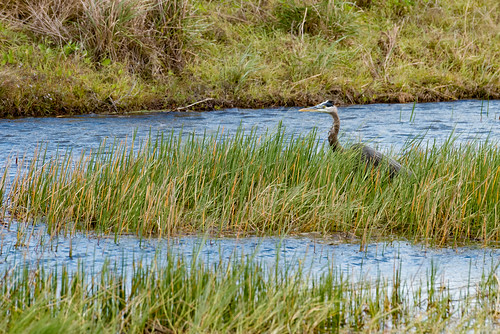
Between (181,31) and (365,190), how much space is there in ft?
28.4

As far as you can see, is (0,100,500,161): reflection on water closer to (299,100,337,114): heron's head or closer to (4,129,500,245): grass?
(299,100,337,114): heron's head

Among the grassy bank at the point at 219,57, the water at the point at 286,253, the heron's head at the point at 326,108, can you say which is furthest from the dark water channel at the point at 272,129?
the grassy bank at the point at 219,57

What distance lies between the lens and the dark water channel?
5039mm

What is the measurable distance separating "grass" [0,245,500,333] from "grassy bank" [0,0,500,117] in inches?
333

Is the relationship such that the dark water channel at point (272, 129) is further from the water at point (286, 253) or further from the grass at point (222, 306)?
A: the grass at point (222, 306)

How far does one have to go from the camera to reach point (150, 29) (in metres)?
13.4

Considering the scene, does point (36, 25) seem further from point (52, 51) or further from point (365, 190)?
point (365, 190)

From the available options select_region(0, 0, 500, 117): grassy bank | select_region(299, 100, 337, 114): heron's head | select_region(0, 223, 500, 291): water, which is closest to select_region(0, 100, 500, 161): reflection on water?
select_region(0, 0, 500, 117): grassy bank

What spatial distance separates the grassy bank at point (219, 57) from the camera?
40.9 feet

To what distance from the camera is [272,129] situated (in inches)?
389

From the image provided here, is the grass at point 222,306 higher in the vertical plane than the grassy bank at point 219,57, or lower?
higher

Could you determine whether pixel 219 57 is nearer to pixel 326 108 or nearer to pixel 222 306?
pixel 326 108

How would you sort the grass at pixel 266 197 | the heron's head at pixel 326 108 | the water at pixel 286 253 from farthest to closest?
the heron's head at pixel 326 108
the grass at pixel 266 197
the water at pixel 286 253

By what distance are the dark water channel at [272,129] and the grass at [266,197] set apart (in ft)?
0.63
